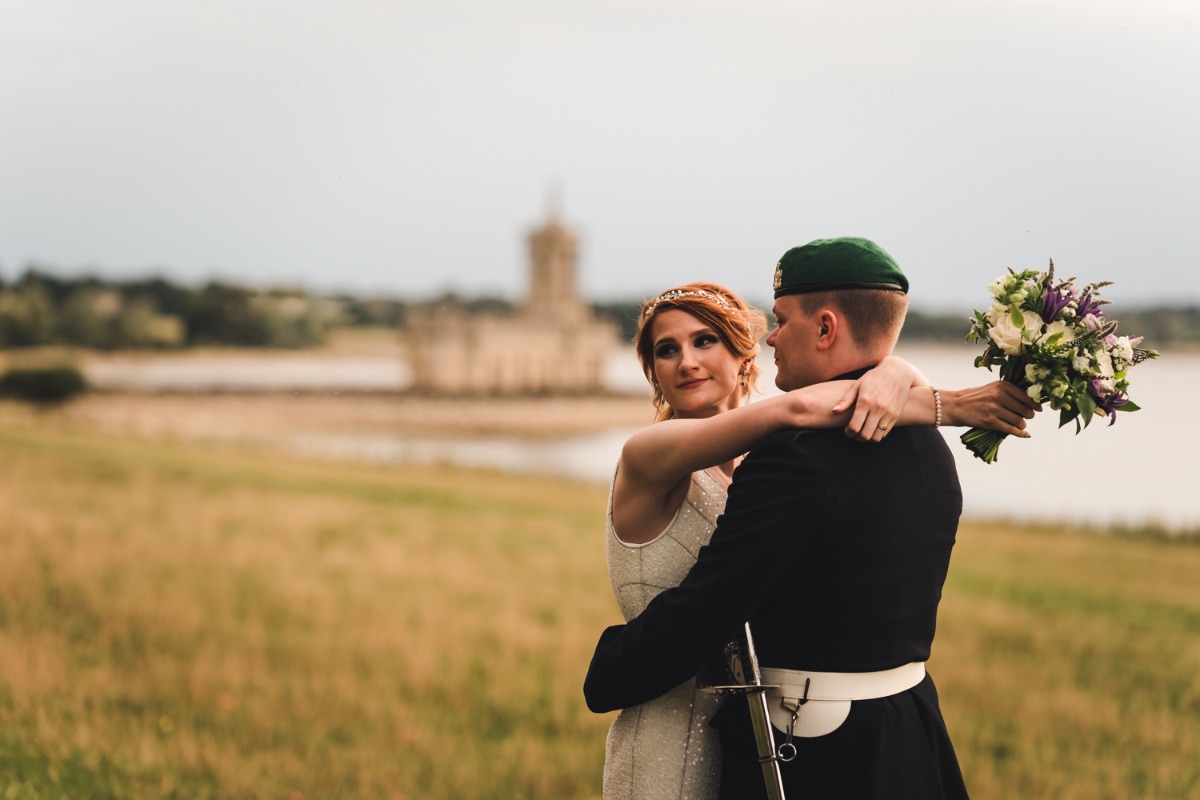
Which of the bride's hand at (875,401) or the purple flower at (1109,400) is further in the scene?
the purple flower at (1109,400)

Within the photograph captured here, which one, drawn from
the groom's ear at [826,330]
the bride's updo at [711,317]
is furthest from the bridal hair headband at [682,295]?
the groom's ear at [826,330]

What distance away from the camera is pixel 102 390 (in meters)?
37.9

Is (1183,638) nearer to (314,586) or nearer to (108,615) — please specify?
(314,586)

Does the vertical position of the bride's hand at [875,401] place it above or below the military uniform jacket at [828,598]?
above

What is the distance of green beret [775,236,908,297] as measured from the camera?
2.47 metres

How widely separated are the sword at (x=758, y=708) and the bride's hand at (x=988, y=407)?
0.72 meters

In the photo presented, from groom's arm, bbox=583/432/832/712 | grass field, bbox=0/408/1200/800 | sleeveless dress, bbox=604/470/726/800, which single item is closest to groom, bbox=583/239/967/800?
groom's arm, bbox=583/432/832/712

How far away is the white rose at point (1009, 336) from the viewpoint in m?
2.44

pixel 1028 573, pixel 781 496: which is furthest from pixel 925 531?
pixel 1028 573

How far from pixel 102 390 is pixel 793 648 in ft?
131

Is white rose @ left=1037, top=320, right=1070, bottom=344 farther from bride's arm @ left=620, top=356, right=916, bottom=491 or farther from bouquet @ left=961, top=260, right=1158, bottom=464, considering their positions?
bride's arm @ left=620, top=356, right=916, bottom=491

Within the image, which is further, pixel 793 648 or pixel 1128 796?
pixel 1128 796

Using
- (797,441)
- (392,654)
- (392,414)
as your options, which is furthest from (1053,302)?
(392,414)

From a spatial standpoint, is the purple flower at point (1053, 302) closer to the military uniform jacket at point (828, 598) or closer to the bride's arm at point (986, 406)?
the bride's arm at point (986, 406)
